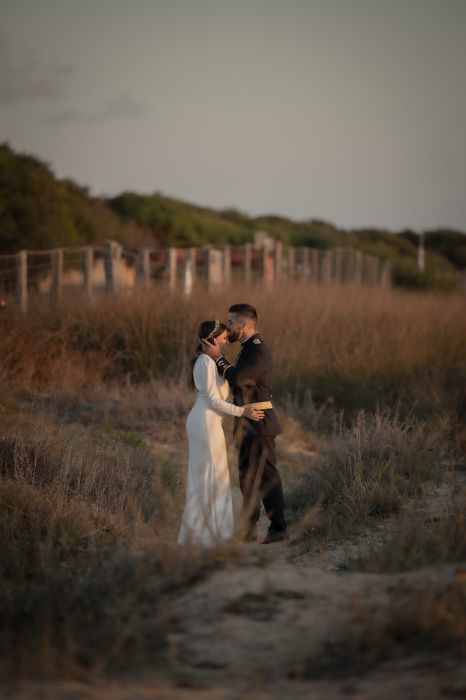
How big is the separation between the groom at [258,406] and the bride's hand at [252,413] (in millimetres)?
89

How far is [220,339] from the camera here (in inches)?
272

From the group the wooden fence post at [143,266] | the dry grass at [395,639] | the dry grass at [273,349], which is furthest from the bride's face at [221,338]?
the wooden fence post at [143,266]

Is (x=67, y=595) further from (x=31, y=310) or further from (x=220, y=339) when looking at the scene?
(x=31, y=310)

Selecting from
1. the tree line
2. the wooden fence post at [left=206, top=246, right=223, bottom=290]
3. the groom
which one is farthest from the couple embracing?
the tree line

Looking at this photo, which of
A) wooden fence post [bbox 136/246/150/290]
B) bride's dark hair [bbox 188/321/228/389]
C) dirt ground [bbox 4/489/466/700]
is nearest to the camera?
dirt ground [bbox 4/489/466/700]

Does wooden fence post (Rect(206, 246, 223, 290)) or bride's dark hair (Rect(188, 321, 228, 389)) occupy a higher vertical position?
wooden fence post (Rect(206, 246, 223, 290))

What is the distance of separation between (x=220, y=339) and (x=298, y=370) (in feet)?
21.7

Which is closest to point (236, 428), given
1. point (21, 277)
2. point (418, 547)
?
point (418, 547)

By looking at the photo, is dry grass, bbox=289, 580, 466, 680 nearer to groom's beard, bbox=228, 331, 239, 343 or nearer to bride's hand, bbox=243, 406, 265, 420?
bride's hand, bbox=243, 406, 265, 420

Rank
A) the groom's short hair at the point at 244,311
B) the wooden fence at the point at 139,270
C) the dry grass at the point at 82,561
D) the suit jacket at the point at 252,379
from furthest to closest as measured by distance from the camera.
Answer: the wooden fence at the point at 139,270 → the groom's short hair at the point at 244,311 → the suit jacket at the point at 252,379 → the dry grass at the point at 82,561

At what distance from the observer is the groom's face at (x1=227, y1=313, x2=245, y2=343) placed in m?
7.02

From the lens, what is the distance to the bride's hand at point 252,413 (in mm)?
6797

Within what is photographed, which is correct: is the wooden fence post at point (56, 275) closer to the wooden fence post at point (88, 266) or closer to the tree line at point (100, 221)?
the wooden fence post at point (88, 266)

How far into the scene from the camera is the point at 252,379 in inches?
274
